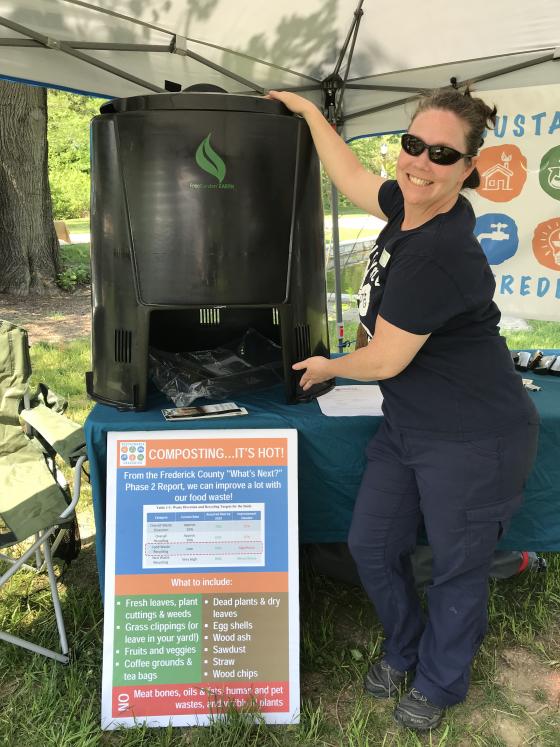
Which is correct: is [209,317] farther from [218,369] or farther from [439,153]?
[439,153]

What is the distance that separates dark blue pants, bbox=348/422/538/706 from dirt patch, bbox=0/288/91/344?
5.27m

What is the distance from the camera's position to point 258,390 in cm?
221

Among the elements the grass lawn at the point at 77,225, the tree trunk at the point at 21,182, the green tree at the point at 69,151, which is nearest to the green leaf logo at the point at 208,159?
the tree trunk at the point at 21,182

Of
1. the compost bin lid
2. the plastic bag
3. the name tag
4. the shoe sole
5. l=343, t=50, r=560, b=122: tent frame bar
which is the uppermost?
l=343, t=50, r=560, b=122: tent frame bar

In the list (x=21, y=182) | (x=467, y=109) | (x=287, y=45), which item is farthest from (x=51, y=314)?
(x=467, y=109)

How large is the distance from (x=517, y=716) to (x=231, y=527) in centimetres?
104

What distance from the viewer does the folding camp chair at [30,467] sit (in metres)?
1.95

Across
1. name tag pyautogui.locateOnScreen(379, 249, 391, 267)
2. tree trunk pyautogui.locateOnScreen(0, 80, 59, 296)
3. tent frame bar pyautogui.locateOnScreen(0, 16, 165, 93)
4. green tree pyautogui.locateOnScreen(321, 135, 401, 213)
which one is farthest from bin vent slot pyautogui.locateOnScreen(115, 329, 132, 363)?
green tree pyautogui.locateOnScreen(321, 135, 401, 213)

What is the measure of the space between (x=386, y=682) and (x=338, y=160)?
1615 mm

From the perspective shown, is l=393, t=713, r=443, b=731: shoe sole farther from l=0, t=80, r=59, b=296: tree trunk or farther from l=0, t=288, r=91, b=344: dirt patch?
l=0, t=80, r=59, b=296: tree trunk

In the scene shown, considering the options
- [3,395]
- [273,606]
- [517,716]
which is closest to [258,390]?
[273,606]

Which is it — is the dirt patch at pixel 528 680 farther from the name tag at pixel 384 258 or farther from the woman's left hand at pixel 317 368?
the name tag at pixel 384 258

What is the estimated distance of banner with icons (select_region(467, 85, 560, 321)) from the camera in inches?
143

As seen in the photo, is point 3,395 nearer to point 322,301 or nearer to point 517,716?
point 322,301
